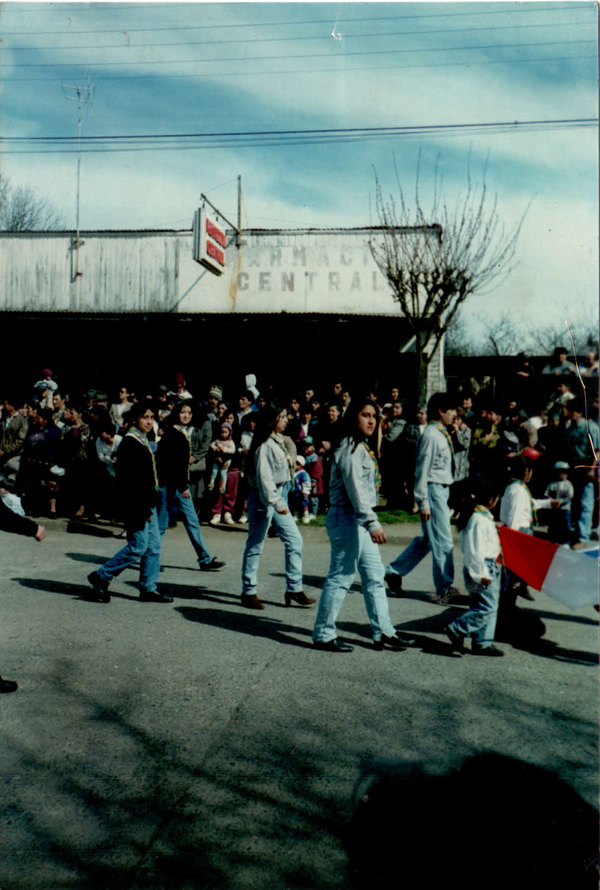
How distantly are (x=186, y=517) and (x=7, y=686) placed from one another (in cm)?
332

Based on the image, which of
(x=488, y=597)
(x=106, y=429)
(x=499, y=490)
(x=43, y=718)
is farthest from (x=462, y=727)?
(x=106, y=429)

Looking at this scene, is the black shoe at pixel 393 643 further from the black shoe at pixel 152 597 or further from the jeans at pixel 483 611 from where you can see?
the black shoe at pixel 152 597

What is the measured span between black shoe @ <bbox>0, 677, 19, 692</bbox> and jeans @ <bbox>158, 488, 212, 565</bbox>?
2812 millimetres

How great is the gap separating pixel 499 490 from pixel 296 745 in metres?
2.41

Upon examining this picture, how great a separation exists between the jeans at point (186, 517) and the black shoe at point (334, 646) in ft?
8.03

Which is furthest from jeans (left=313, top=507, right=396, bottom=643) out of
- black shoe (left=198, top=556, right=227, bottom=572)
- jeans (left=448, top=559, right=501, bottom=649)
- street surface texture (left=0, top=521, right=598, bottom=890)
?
black shoe (left=198, top=556, right=227, bottom=572)

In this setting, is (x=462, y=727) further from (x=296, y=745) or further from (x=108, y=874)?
(x=108, y=874)

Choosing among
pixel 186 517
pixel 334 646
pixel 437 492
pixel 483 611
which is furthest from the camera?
pixel 186 517

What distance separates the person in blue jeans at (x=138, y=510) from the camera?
6.58m

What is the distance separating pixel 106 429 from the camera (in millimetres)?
11680

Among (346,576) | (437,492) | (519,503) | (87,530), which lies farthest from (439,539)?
(87,530)

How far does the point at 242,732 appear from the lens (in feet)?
13.3

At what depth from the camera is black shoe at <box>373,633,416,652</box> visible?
17.9 ft

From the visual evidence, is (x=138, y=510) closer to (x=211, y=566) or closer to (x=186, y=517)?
(x=186, y=517)
